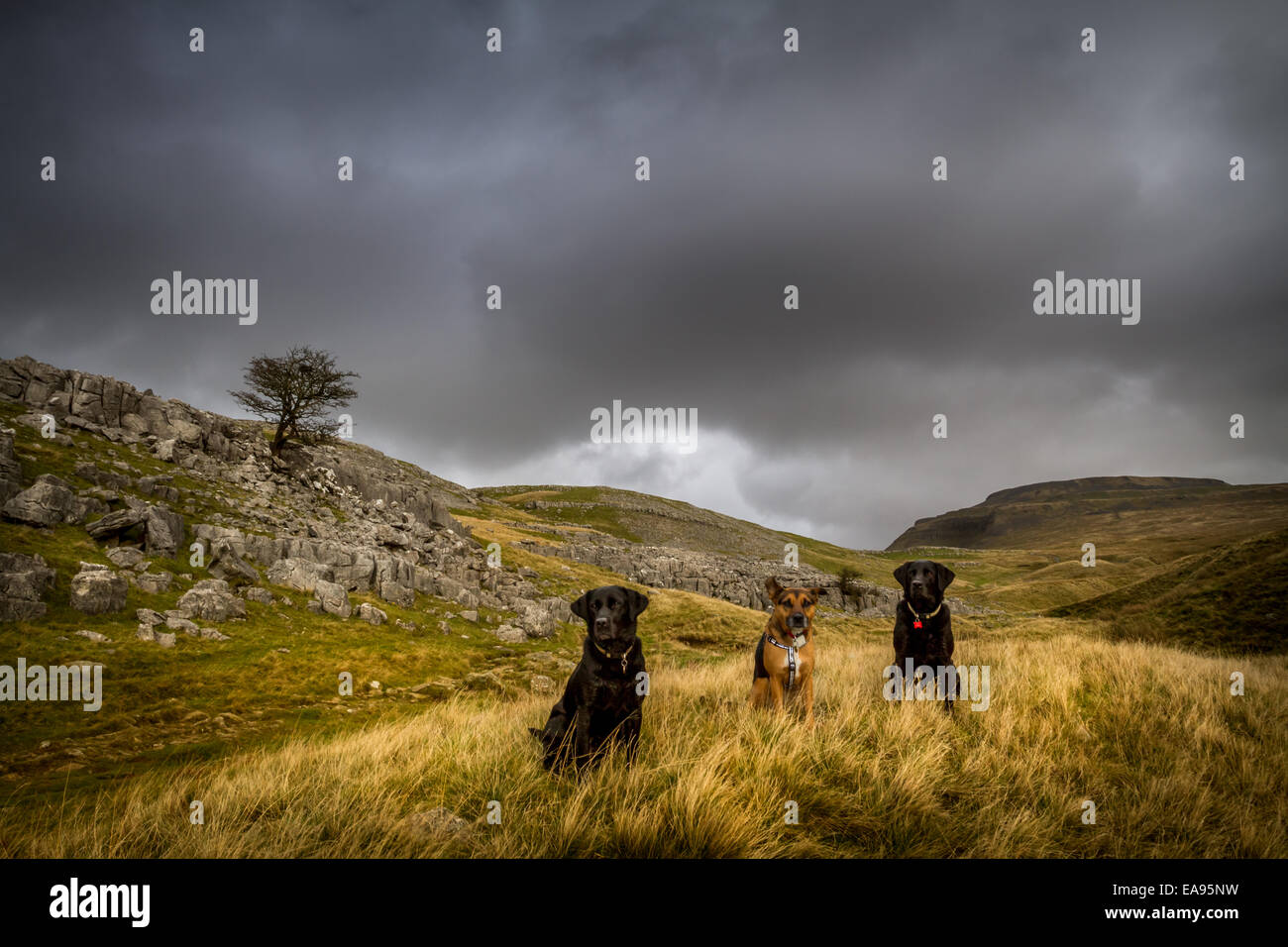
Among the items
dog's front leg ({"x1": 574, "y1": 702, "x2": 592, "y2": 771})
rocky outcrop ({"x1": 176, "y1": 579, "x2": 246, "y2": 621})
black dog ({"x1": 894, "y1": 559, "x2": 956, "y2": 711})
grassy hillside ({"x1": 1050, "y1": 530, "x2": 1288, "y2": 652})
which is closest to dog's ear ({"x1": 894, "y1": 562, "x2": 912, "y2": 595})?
black dog ({"x1": 894, "y1": 559, "x2": 956, "y2": 711})

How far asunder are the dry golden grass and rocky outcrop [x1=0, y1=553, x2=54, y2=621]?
30.1ft

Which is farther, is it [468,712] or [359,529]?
[359,529]

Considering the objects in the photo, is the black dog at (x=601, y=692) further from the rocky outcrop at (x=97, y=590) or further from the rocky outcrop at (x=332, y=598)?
the rocky outcrop at (x=332, y=598)

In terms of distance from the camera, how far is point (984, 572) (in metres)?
102

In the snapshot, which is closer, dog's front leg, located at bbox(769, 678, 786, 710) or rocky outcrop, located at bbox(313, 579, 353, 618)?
dog's front leg, located at bbox(769, 678, 786, 710)

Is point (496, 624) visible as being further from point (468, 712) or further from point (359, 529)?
point (468, 712)

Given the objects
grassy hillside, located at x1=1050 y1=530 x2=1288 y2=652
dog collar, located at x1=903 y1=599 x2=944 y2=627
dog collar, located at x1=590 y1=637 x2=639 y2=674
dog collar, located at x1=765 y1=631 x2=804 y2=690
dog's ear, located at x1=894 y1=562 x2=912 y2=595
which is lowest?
grassy hillside, located at x1=1050 y1=530 x2=1288 y2=652

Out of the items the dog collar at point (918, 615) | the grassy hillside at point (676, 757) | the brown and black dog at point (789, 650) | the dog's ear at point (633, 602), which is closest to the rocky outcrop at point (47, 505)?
the grassy hillside at point (676, 757)

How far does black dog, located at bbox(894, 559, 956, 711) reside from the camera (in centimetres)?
653

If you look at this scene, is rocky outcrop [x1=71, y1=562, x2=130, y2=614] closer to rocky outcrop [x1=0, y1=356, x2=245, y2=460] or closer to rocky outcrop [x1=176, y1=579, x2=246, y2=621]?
rocky outcrop [x1=176, y1=579, x2=246, y2=621]
